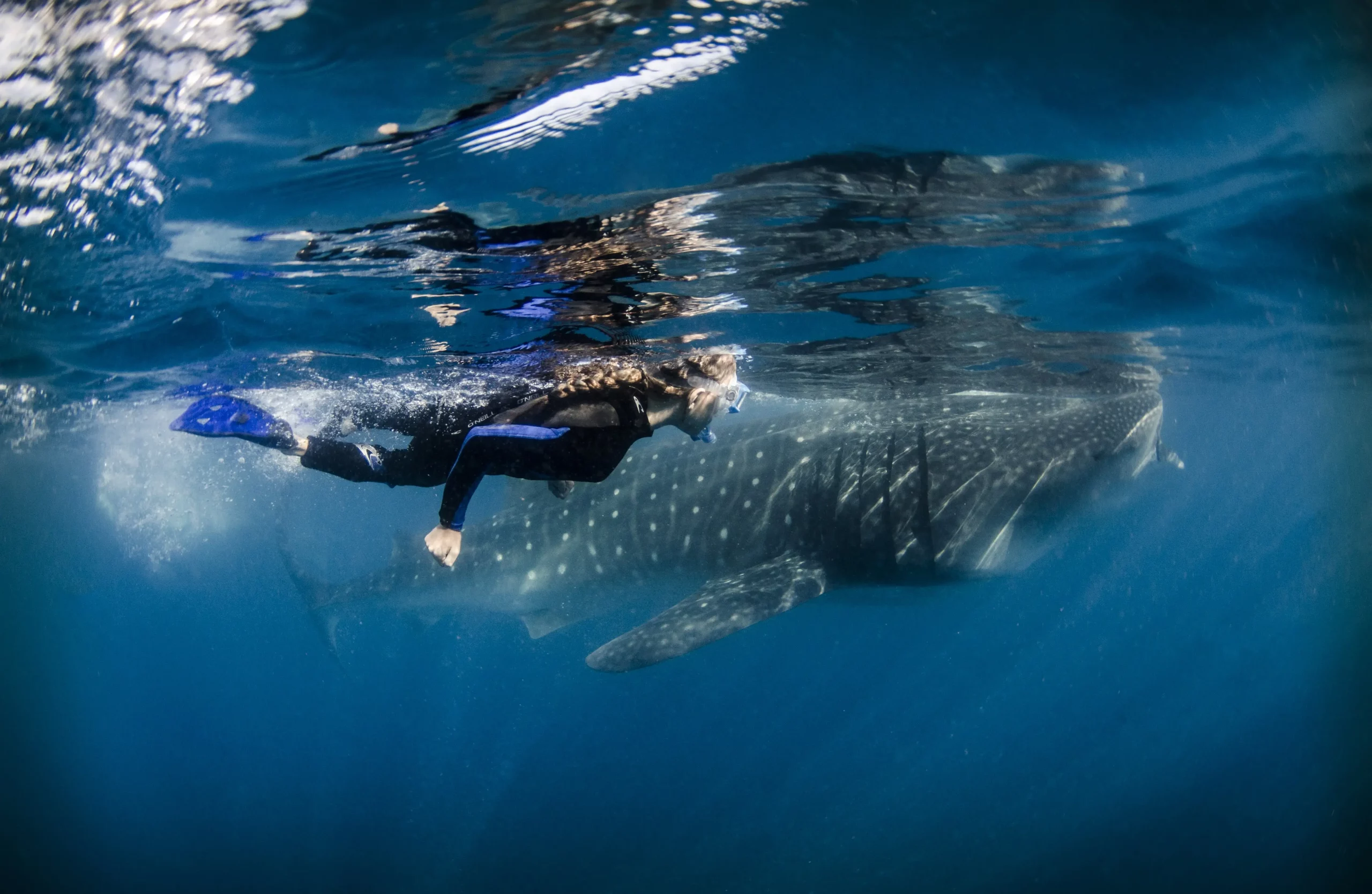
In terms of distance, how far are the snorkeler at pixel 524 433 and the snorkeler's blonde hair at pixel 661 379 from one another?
0.04ft

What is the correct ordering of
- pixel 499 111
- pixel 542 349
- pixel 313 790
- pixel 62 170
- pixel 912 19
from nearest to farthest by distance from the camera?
pixel 912 19
pixel 499 111
pixel 62 170
pixel 542 349
pixel 313 790

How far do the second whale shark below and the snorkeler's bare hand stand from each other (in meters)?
2.87

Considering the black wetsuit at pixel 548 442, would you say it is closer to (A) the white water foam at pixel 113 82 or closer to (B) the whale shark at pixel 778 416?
(B) the whale shark at pixel 778 416

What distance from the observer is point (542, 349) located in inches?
422

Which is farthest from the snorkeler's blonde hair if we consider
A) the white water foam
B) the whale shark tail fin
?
the whale shark tail fin

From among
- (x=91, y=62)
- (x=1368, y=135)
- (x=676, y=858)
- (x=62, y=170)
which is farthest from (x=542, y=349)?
(x=676, y=858)

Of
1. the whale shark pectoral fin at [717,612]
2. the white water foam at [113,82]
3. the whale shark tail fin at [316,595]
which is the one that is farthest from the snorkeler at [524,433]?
the whale shark tail fin at [316,595]

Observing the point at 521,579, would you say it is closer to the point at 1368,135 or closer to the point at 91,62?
the point at 91,62

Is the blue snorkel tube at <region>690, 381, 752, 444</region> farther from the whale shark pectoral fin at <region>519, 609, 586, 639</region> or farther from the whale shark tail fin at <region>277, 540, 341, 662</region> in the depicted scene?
the whale shark tail fin at <region>277, 540, 341, 662</region>

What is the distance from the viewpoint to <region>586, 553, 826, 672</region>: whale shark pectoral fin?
21.4 ft

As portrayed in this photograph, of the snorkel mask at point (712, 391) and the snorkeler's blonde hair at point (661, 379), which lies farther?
the snorkel mask at point (712, 391)

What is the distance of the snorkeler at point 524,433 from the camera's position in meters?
5.22

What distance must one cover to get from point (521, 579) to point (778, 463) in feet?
14.7

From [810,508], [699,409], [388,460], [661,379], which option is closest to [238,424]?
[388,460]
